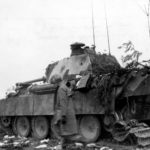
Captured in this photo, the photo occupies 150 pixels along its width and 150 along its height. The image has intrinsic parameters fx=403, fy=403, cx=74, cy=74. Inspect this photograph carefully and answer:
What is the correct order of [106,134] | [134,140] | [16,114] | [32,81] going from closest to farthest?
[134,140] < [106,134] < [16,114] < [32,81]

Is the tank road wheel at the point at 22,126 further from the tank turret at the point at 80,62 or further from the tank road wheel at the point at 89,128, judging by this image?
the tank road wheel at the point at 89,128

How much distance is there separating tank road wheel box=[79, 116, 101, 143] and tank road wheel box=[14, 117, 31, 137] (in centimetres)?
326

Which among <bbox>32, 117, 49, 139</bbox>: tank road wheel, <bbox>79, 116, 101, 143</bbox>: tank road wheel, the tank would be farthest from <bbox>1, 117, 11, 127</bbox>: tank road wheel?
<bbox>79, 116, 101, 143</bbox>: tank road wheel

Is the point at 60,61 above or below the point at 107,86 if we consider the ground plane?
above

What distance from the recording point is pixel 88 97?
39.5 ft

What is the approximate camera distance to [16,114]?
15.4 meters

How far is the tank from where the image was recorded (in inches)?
440

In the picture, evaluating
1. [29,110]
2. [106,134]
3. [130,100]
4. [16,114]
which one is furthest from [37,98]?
[130,100]

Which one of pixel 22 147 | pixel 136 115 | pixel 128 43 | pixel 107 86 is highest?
pixel 128 43

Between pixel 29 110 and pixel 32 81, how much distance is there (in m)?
2.17

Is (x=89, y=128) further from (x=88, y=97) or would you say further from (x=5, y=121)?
(x=5, y=121)

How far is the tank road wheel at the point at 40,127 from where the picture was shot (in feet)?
46.5

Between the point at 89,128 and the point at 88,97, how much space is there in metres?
0.97

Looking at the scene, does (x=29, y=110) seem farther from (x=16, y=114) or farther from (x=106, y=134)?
(x=106, y=134)
